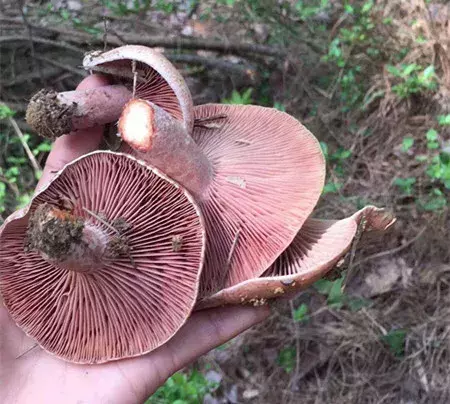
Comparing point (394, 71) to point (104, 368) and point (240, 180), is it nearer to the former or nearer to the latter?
point (240, 180)

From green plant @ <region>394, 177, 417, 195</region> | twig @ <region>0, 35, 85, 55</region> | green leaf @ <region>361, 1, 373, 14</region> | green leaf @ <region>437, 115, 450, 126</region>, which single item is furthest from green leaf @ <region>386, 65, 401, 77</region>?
twig @ <region>0, 35, 85, 55</region>

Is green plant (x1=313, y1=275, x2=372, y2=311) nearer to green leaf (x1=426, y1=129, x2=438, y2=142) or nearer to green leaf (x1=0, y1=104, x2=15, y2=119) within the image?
green leaf (x1=426, y1=129, x2=438, y2=142)

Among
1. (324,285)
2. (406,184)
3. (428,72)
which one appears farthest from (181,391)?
(428,72)

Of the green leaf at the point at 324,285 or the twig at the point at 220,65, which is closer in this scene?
the green leaf at the point at 324,285

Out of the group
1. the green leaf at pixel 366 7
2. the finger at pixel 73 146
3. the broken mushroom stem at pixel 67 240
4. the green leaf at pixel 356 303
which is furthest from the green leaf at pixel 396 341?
the green leaf at pixel 366 7

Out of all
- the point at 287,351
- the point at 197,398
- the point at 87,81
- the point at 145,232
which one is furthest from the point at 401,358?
the point at 87,81

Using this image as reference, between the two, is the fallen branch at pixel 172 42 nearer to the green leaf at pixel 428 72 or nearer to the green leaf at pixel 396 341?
the green leaf at pixel 428 72

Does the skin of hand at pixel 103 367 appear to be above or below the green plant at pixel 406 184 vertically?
below
